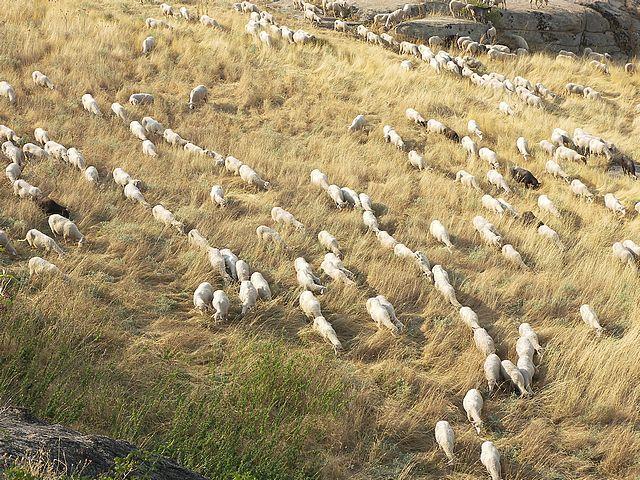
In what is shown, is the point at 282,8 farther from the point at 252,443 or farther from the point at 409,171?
the point at 252,443

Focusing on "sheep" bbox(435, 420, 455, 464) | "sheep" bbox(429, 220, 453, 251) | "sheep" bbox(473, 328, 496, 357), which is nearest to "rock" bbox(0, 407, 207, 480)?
"sheep" bbox(435, 420, 455, 464)

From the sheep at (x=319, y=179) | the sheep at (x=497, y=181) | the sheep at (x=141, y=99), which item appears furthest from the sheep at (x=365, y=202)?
the sheep at (x=141, y=99)

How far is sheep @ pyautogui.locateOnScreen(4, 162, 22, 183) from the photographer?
11.0 m

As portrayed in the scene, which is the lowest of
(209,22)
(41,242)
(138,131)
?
(41,242)

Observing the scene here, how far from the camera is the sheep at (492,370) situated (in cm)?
805

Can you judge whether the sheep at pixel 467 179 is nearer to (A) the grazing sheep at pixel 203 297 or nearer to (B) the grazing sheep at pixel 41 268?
(A) the grazing sheep at pixel 203 297

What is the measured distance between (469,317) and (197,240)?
13.6 ft

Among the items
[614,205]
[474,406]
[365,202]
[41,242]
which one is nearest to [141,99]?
[365,202]

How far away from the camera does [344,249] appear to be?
428 inches

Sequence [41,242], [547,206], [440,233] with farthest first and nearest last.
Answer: [547,206] < [440,233] < [41,242]

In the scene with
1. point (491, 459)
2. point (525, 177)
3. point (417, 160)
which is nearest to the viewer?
point (491, 459)

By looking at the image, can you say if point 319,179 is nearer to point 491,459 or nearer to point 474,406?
point 474,406

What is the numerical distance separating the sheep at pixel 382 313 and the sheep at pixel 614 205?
6554 millimetres

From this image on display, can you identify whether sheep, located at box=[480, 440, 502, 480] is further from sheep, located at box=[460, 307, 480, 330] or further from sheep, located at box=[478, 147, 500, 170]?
sheep, located at box=[478, 147, 500, 170]
